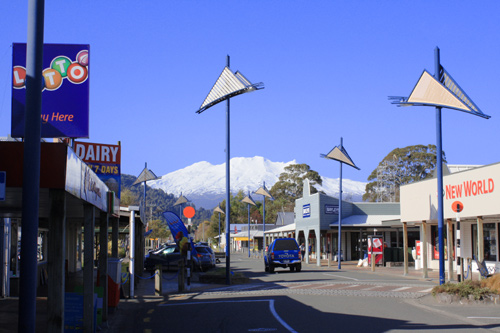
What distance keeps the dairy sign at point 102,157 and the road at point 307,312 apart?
844 centimetres

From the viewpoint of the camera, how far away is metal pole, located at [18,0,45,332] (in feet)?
24.5

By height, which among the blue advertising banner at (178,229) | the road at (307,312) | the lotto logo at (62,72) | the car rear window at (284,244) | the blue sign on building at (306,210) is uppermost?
the lotto logo at (62,72)

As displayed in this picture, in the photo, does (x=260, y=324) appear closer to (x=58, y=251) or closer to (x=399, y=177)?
(x=58, y=251)

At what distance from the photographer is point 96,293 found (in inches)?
511

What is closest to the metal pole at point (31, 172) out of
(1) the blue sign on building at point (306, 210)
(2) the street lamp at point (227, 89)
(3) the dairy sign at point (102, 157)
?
(2) the street lamp at point (227, 89)

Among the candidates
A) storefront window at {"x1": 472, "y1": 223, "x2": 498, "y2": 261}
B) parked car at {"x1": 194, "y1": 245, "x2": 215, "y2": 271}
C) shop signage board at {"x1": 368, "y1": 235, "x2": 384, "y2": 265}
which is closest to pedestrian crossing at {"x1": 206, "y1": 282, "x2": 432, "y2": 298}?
storefront window at {"x1": 472, "y1": 223, "x2": 498, "y2": 261}

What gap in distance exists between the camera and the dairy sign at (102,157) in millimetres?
28500

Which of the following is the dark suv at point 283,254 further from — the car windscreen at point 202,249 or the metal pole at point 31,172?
the metal pole at point 31,172

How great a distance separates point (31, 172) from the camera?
7645 millimetres

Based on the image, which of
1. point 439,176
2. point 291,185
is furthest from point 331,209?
point 291,185

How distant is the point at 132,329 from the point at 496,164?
17665 millimetres

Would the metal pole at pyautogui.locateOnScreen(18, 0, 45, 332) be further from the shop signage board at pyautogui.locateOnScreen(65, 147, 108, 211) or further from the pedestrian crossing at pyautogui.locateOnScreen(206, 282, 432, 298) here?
the pedestrian crossing at pyautogui.locateOnScreen(206, 282, 432, 298)

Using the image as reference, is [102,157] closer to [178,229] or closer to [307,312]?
[178,229]

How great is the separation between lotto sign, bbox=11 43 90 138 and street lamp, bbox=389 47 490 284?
522 inches
